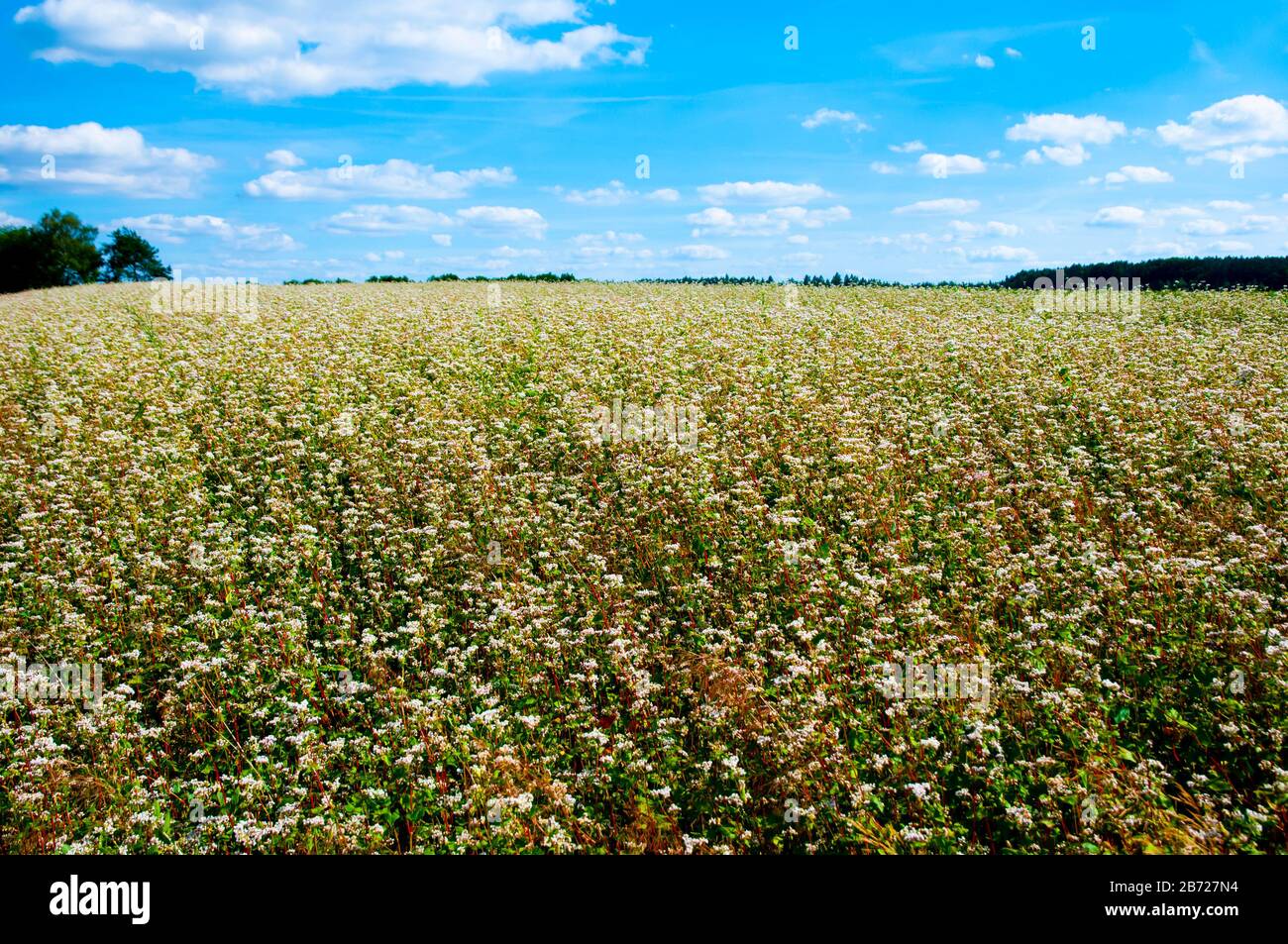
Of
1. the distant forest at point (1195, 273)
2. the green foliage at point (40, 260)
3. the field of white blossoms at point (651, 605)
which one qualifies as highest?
the green foliage at point (40, 260)

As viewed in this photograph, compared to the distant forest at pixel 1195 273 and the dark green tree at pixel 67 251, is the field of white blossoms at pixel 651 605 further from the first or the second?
the dark green tree at pixel 67 251

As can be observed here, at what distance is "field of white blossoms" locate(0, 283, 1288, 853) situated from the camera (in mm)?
6070

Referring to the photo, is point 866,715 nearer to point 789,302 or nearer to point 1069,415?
point 1069,415

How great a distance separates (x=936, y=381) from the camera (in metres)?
15.5

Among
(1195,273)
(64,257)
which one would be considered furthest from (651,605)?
(64,257)

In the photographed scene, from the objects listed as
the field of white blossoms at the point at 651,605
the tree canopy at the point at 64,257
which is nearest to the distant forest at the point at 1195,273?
the field of white blossoms at the point at 651,605

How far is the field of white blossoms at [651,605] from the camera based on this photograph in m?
→ 6.07

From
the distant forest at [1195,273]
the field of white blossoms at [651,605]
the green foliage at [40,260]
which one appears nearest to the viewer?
the field of white blossoms at [651,605]

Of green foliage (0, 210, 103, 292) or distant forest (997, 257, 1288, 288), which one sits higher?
green foliage (0, 210, 103, 292)

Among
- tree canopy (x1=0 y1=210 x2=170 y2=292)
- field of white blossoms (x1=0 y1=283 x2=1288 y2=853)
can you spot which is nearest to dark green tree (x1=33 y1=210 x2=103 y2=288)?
tree canopy (x1=0 y1=210 x2=170 y2=292)

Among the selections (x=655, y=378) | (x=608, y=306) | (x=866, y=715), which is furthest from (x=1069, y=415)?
(x=608, y=306)

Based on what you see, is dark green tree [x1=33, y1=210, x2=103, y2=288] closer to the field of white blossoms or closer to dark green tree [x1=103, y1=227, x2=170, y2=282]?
dark green tree [x1=103, y1=227, x2=170, y2=282]

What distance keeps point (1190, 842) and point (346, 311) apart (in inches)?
1033

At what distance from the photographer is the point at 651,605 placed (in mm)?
8719
